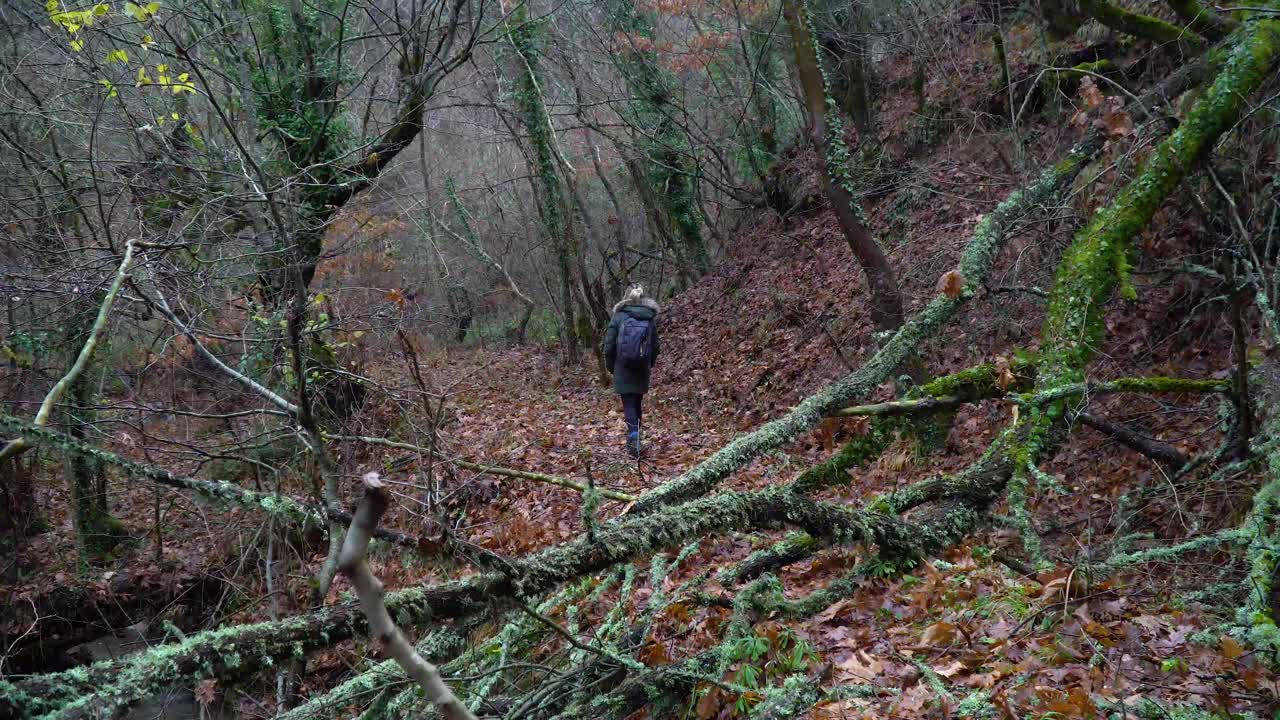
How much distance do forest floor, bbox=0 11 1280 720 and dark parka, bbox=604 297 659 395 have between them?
0.90 metres

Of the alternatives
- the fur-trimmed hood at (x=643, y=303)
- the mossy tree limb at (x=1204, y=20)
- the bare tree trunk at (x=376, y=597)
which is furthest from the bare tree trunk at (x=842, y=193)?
the bare tree trunk at (x=376, y=597)

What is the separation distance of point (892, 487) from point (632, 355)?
3.60 m

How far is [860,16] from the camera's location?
1504 centimetres

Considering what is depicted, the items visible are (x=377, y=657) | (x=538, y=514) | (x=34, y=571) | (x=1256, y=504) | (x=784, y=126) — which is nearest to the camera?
(x=1256, y=504)

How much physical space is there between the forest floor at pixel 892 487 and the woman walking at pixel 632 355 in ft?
1.82

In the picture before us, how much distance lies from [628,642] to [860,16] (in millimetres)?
14511

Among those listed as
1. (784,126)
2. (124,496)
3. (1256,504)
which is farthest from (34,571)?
(784,126)

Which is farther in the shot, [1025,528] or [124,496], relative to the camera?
[124,496]

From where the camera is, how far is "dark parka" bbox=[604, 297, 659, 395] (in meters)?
9.49

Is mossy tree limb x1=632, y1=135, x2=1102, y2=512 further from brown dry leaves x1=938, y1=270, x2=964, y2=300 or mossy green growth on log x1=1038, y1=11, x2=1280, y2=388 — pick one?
mossy green growth on log x1=1038, y1=11, x2=1280, y2=388

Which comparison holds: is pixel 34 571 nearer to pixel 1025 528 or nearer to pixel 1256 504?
pixel 1025 528

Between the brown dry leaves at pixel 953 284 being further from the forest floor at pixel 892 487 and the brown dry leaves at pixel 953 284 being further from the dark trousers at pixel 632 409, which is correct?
the dark trousers at pixel 632 409

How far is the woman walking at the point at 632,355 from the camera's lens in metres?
9.50

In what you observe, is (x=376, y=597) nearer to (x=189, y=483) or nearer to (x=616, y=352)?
(x=189, y=483)
